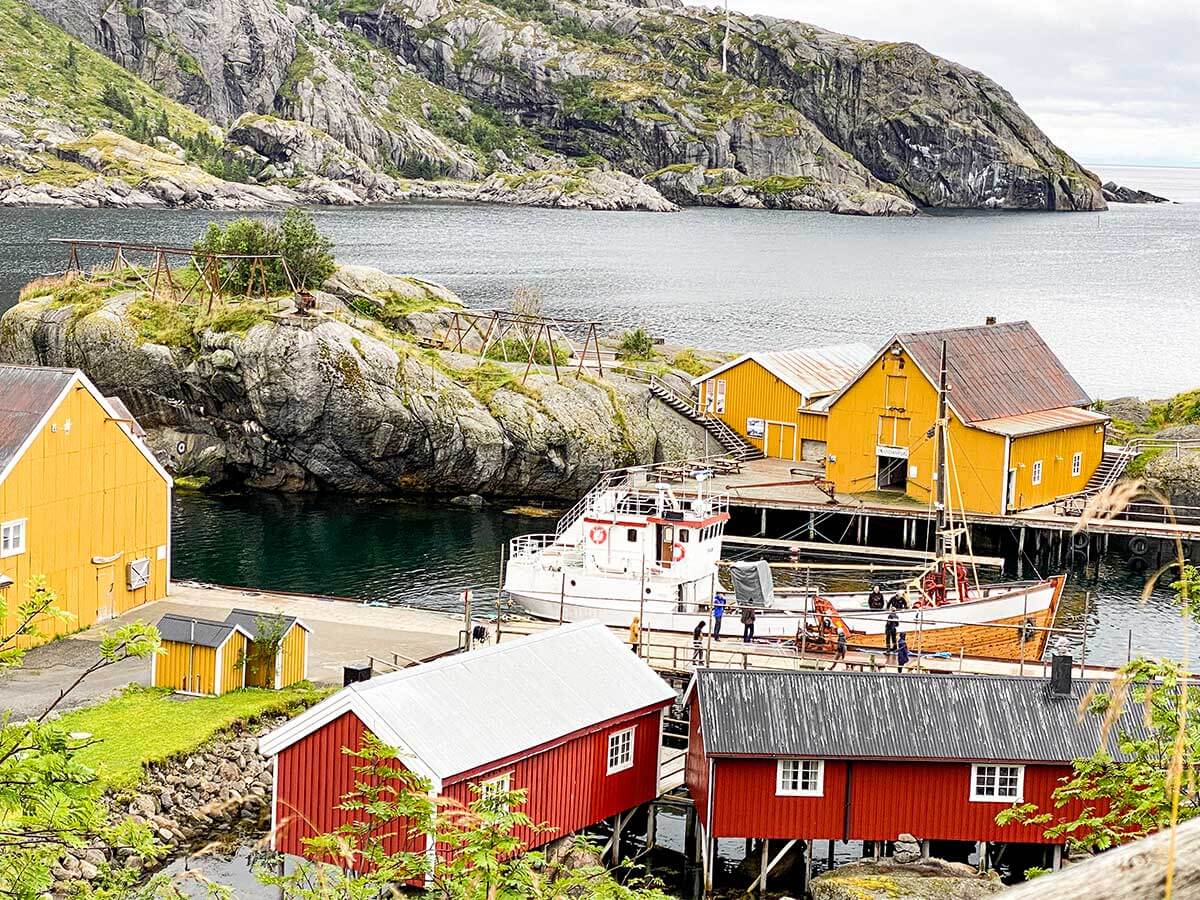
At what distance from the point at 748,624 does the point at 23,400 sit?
19636 millimetres

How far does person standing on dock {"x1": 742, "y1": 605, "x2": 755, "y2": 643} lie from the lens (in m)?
41.3

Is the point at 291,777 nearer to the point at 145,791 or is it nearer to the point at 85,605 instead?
the point at 145,791

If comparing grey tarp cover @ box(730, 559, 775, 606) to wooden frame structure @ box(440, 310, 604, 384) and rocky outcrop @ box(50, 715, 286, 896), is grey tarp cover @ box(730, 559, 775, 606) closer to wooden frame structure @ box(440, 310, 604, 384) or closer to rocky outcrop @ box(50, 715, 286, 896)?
rocky outcrop @ box(50, 715, 286, 896)

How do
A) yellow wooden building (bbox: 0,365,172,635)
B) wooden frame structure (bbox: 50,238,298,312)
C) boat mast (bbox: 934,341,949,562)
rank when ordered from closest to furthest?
yellow wooden building (bbox: 0,365,172,635) → boat mast (bbox: 934,341,949,562) → wooden frame structure (bbox: 50,238,298,312)

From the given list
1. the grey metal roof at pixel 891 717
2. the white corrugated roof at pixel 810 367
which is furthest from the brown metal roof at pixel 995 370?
the grey metal roof at pixel 891 717

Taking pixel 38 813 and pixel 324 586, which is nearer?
pixel 38 813

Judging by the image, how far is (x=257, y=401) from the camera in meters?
67.5

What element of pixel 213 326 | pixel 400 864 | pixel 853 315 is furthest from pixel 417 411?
pixel 853 315

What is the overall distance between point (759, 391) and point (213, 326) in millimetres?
24088

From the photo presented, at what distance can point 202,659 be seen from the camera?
35.9 meters

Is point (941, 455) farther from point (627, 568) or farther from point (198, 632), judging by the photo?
point (198, 632)

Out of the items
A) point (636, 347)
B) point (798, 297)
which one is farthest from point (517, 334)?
point (798, 297)

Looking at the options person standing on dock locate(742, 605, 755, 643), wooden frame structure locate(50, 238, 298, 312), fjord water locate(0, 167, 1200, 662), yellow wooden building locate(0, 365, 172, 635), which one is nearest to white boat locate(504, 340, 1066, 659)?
person standing on dock locate(742, 605, 755, 643)

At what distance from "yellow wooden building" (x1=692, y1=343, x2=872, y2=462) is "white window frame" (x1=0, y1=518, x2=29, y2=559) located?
36469 millimetres
